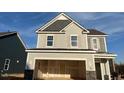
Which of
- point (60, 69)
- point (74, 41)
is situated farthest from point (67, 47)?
point (60, 69)

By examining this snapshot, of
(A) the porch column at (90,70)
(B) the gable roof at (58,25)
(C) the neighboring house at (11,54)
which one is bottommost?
(A) the porch column at (90,70)

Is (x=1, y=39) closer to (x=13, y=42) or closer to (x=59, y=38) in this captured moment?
(x=13, y=42)

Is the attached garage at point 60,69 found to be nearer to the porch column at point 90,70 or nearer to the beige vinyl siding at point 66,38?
the beige vinyl siding at point 66,38

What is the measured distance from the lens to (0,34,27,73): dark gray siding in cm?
2352

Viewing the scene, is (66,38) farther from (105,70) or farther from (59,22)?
(105,70)

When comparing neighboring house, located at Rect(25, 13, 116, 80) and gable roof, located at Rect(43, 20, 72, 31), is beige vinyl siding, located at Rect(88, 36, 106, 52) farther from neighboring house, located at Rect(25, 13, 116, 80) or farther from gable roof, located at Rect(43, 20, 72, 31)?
gable roof, located at Rect(43, 20, 72, 31)

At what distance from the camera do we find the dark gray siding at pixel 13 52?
23.5 m

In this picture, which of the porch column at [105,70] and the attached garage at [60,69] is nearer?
the porch column at [105,70]

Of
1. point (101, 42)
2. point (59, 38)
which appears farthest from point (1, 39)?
point (101, 42)

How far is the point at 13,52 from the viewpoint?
25562 mm

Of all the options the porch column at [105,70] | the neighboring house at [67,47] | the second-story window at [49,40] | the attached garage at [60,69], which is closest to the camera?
the neighboring house at [67,47]

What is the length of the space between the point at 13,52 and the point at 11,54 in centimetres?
58

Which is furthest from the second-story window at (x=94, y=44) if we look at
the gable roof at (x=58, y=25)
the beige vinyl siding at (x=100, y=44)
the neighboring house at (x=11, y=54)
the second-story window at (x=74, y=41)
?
the neighboring house at (x=11, y=54)
